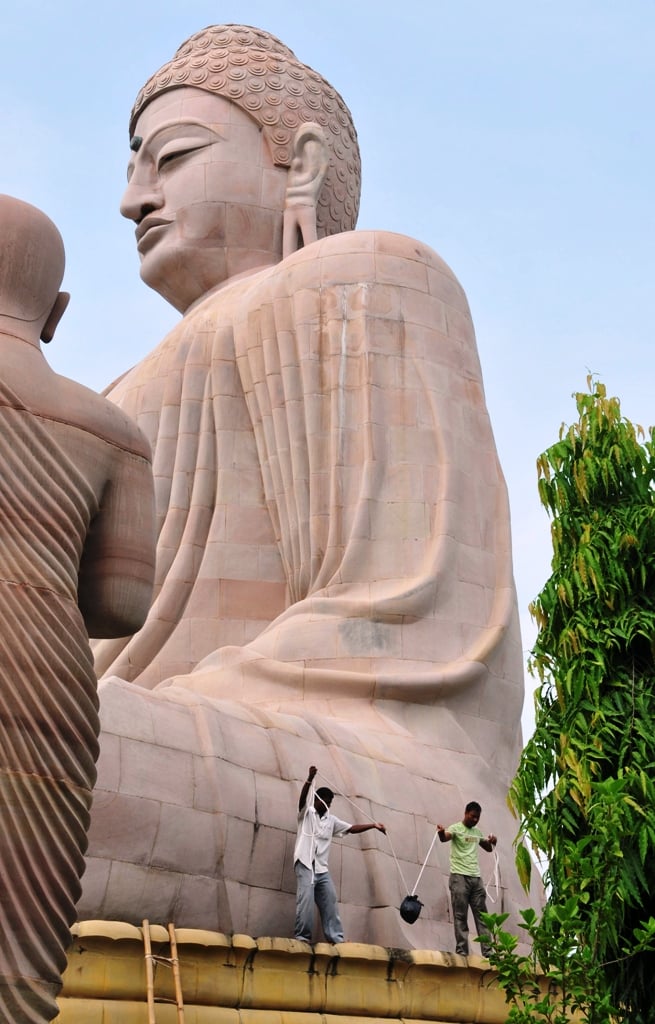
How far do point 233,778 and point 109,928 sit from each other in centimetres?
157

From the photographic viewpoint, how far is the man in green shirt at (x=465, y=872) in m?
8.74

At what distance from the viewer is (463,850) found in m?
8.83

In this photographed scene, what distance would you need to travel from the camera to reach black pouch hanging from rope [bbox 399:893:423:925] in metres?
8.59

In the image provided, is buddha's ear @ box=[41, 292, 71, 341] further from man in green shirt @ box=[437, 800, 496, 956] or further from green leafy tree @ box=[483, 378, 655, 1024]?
man in green shirt @ box=[437, 800, 496, 956]

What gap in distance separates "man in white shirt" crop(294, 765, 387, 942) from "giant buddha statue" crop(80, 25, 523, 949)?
0.77ft

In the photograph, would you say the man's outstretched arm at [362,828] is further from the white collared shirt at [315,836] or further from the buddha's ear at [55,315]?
the buddha's ear at [55,315]

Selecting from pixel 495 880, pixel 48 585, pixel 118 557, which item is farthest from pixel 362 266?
pixel 48 585

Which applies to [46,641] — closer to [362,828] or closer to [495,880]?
[362,828]

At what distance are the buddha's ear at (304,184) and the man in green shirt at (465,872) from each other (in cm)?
546

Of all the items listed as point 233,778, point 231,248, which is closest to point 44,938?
point 233,778

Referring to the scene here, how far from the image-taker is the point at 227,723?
28.5 feet

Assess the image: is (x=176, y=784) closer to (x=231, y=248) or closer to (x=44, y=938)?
(x=44, y=938)

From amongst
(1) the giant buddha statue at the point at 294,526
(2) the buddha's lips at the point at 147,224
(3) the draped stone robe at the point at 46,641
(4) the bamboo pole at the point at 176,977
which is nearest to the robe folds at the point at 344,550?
(1) the giant buddha statue at the point at 294,526

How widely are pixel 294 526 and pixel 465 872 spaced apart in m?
3.36
